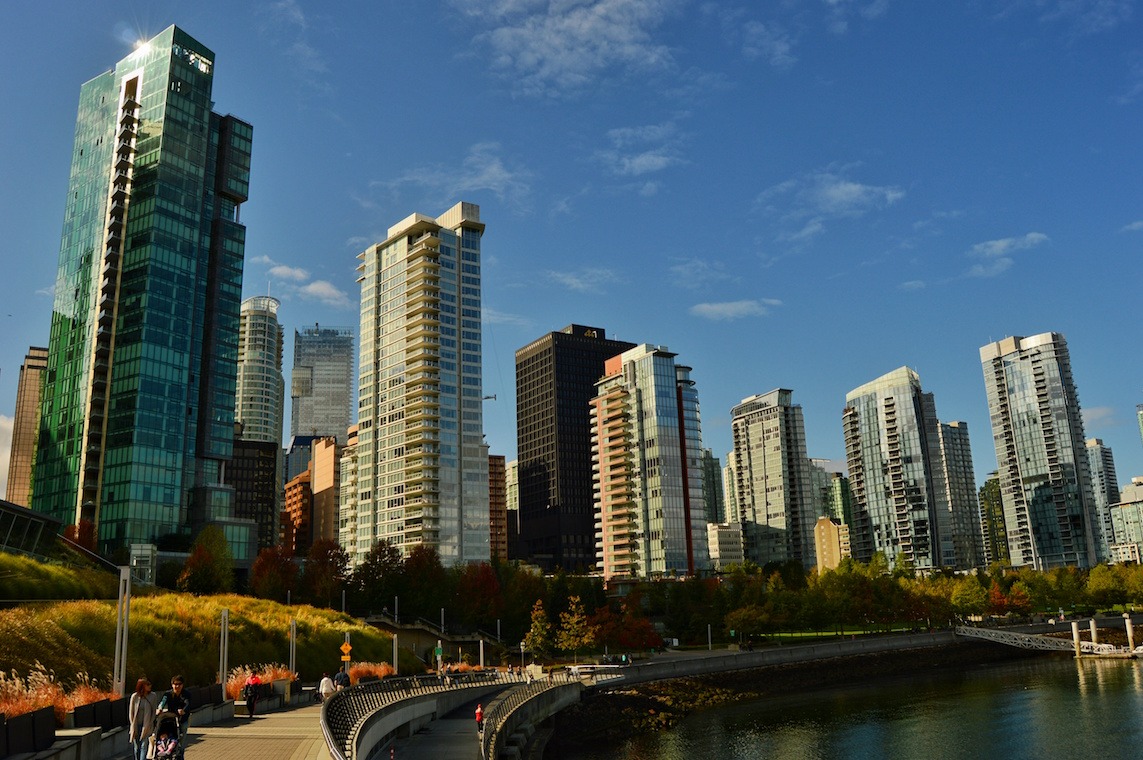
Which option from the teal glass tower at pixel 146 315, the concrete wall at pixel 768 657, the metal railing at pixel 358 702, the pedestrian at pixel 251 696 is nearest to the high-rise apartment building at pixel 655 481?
the concrete wall at pixel 768 657

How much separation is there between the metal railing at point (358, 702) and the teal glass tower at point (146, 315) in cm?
7230

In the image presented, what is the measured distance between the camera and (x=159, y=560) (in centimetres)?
11775

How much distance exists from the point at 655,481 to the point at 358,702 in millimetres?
155419

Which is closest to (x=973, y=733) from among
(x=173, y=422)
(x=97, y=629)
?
(x=97, y=629)

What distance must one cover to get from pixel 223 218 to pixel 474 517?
2516 inches

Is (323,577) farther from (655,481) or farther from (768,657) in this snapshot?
(655,481)

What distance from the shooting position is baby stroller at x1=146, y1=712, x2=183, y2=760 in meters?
19.7

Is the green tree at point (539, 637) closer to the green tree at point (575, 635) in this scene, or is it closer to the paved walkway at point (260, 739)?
the green tree at point (575, 635)

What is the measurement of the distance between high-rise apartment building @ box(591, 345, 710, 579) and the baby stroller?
17155 centimetres

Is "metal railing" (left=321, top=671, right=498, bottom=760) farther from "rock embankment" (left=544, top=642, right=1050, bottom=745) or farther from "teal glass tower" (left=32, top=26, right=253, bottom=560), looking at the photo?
"teal glass tower" (left=32, top=26, right=253, bottom=560)

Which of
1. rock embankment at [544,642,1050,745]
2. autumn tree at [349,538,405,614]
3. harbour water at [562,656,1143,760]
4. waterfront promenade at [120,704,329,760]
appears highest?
autumn tree at [349,538,405,614]

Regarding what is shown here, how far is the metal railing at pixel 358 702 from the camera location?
84.3ft

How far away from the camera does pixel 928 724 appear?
6856 cm

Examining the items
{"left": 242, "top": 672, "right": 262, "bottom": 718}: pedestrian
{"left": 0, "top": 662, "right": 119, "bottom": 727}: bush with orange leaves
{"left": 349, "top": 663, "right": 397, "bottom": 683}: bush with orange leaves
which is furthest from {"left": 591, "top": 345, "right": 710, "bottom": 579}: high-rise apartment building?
{"left": 0, "top": 662, "right": 119, "bottom": 727}: bush with orange leaves
